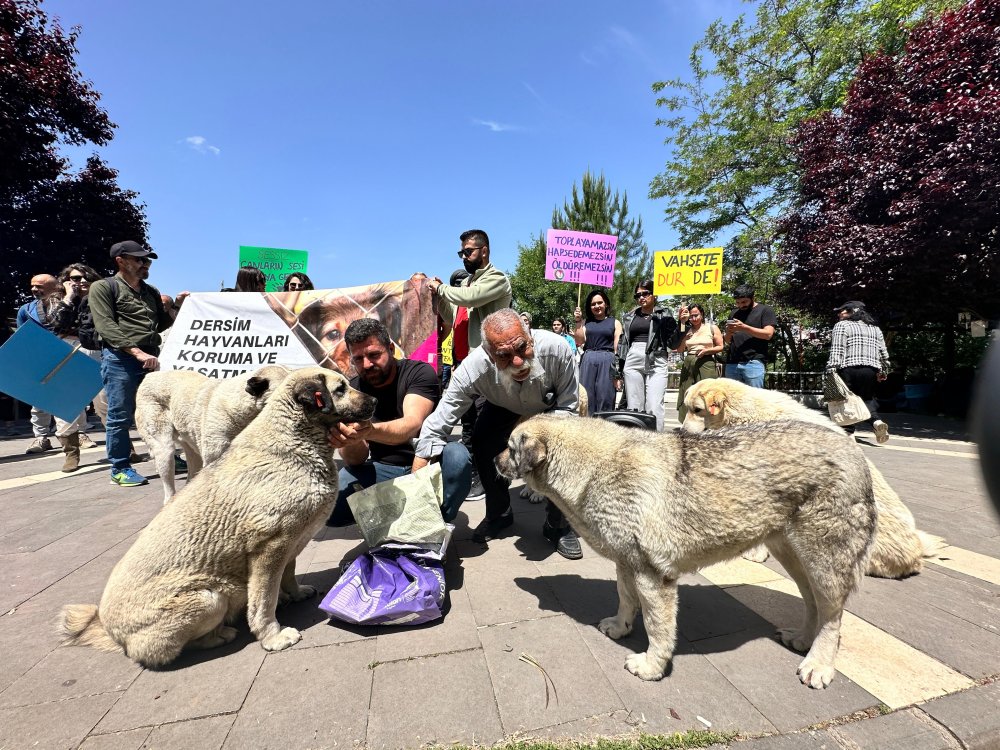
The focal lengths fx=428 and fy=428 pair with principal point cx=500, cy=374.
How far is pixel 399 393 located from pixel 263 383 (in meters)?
1.11

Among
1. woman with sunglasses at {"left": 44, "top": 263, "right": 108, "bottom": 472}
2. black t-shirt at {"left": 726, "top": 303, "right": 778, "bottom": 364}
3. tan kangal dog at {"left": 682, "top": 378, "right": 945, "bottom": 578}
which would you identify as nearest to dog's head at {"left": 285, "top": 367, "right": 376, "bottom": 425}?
tan kangal dog at {"left": 682, "top": 378, "right": 945, "bottom": 578}

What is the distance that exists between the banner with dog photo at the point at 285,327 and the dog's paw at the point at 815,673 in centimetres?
461

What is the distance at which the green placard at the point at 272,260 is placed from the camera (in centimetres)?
878

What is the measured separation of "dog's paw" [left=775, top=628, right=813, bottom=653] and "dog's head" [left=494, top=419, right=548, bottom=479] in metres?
1.70

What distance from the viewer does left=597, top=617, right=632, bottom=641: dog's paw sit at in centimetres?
250

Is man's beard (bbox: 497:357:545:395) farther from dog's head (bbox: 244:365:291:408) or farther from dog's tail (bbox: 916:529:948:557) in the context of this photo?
dog's tail (bbox: 916:529:948:557)

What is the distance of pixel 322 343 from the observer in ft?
19.3

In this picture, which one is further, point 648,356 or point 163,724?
point 648,356

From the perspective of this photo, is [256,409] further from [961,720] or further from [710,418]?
[961,720]

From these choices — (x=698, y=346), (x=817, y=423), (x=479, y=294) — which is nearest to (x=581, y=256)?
(x=698, y=346)

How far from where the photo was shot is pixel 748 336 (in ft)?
24.4

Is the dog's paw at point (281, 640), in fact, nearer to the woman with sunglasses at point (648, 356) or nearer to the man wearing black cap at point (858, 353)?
the woman with sunglasses at point (648, 356)

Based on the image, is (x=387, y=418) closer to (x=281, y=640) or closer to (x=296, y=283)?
(x=281, y=640)

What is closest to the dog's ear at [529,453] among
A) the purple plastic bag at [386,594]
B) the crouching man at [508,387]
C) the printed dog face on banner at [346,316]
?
the crouching man at [508,387]
